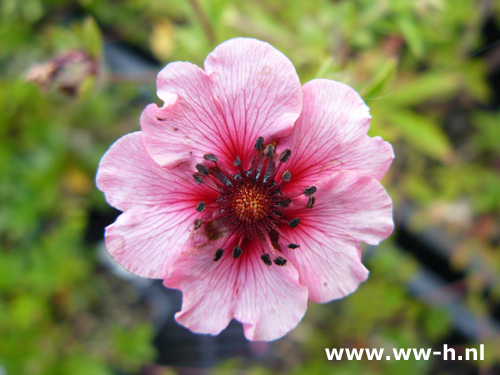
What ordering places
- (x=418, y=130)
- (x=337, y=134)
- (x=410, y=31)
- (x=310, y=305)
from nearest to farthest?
(x=337, y=134) < (x=410, y=31) < (x=418, y=130) < (x=310, y=305)

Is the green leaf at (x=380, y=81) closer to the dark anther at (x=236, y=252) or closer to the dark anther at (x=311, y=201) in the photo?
the dark anther at (x=311, y=201)

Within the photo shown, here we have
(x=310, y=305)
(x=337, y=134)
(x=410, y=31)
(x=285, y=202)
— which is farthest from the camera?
(x=310, y=305)

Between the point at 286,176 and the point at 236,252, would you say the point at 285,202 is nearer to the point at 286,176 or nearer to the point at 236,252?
the point at 286,176

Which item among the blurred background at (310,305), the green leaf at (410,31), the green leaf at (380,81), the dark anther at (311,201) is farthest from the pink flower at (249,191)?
the blurred background at (310,305)

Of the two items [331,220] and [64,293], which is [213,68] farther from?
[64,293]

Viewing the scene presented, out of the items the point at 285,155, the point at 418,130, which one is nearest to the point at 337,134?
the point at 285,155

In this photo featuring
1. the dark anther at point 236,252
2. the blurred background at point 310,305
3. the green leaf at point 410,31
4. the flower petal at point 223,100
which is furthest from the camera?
the blurred background at point 310,305

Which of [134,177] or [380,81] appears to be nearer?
[134,177]
